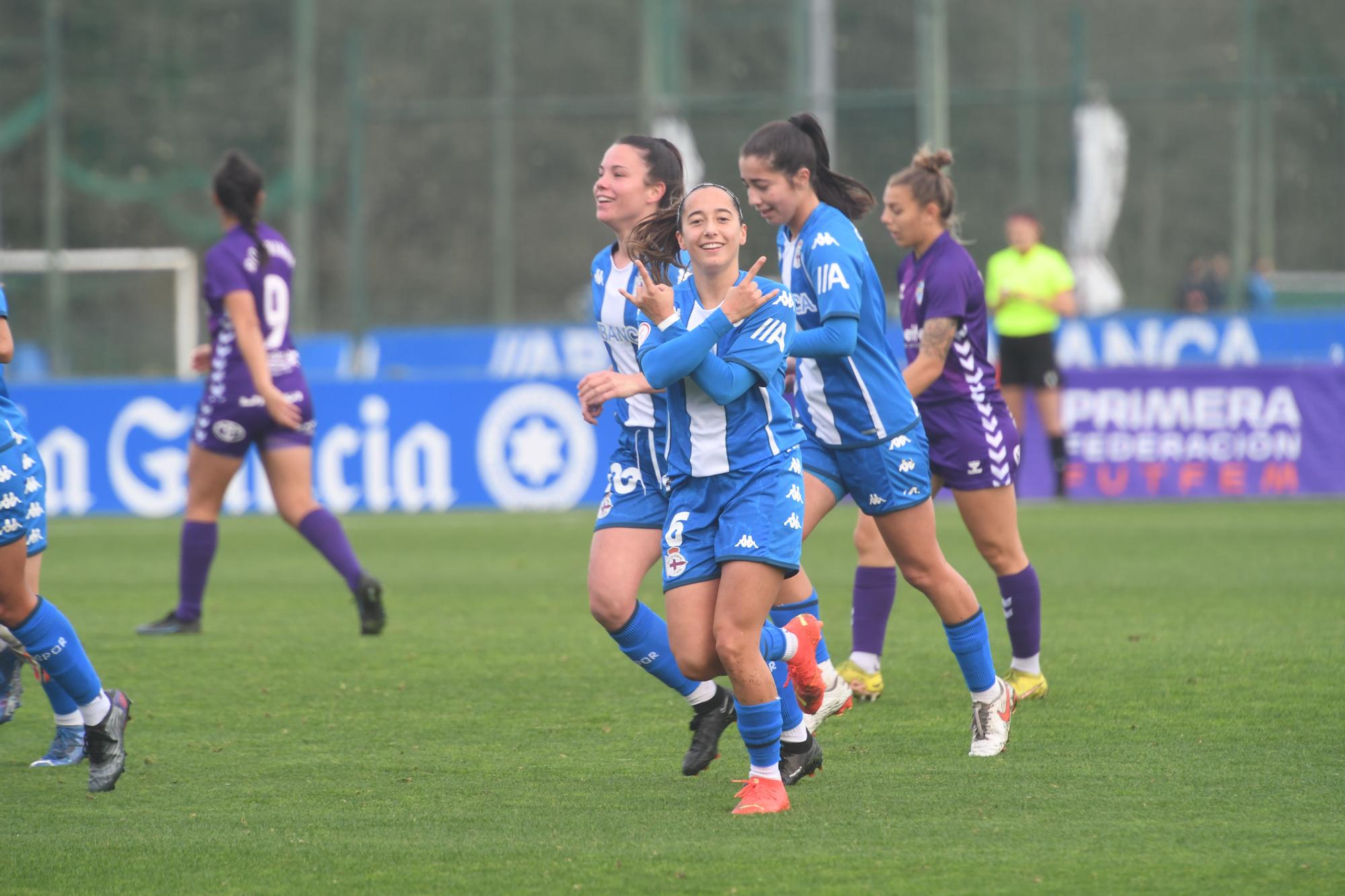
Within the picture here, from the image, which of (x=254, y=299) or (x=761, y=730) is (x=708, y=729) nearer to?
(x=761, y=730)

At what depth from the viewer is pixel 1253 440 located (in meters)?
14.2

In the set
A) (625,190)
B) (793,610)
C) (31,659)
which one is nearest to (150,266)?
(31,659)

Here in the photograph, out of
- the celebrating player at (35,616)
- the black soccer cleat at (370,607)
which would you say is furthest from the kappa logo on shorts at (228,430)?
A: the celebrating player at (35,616)

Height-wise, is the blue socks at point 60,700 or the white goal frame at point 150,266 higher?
the white goal frame at point 150,266

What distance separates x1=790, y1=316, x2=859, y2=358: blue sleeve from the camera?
5.44 metres

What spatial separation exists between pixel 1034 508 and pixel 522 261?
12.6 m

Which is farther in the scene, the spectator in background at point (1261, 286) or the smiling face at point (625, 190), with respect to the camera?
the spectator in background at point (1261, 286)

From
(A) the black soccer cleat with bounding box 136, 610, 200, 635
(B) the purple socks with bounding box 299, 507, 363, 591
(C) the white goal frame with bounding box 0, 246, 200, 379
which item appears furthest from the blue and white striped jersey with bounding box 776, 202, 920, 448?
(C) the white goal frame with bounding box 0, 246, 200, 379

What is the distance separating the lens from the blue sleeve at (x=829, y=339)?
5438 mm

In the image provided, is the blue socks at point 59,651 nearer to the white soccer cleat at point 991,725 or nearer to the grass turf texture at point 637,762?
the grass turf texture at point 637,762

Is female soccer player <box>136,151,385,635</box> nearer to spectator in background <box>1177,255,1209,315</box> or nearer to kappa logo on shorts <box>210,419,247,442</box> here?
→ kappa logo on shorts <box>210,419,247,442</box>

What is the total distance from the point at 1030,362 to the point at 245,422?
23.8 feet

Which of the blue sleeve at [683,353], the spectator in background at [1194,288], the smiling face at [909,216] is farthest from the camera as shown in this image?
the spectator in background at [1194,288]

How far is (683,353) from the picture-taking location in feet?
15.5
